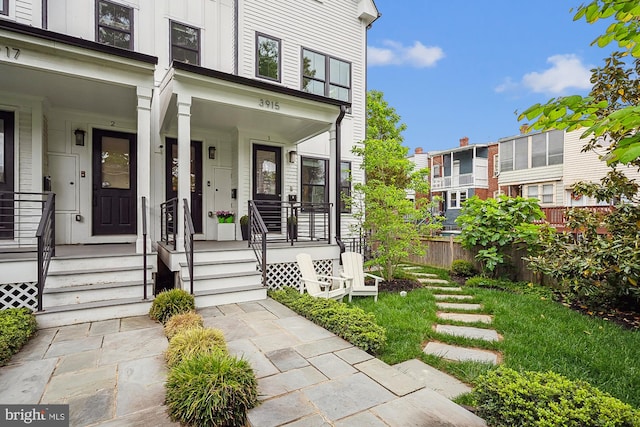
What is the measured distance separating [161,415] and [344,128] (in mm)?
9052

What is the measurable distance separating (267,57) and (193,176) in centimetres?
397

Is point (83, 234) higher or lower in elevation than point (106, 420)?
higher

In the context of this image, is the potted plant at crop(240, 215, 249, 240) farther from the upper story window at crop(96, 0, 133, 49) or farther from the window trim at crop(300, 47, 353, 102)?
the upper story window at crop(96, 0, 133, 49)

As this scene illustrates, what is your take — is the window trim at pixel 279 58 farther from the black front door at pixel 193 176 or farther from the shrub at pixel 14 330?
the shrub at pixel 14 330

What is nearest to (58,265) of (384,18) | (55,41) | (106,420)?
(55,41)

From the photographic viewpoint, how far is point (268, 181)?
8.62 meters

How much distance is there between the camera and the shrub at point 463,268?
7930 mm

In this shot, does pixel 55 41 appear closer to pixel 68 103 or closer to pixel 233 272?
pixel 68 103

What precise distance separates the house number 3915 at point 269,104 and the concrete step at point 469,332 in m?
4.92

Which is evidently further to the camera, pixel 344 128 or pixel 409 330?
pixel 344 128

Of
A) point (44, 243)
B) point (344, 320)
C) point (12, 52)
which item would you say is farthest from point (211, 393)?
point (12, 52)

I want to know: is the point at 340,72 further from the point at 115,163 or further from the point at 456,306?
the point at 456,306

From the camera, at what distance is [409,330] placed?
413 centimetres

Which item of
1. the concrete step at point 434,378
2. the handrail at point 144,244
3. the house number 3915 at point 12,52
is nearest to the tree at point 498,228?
the concrete step at point 434,378
